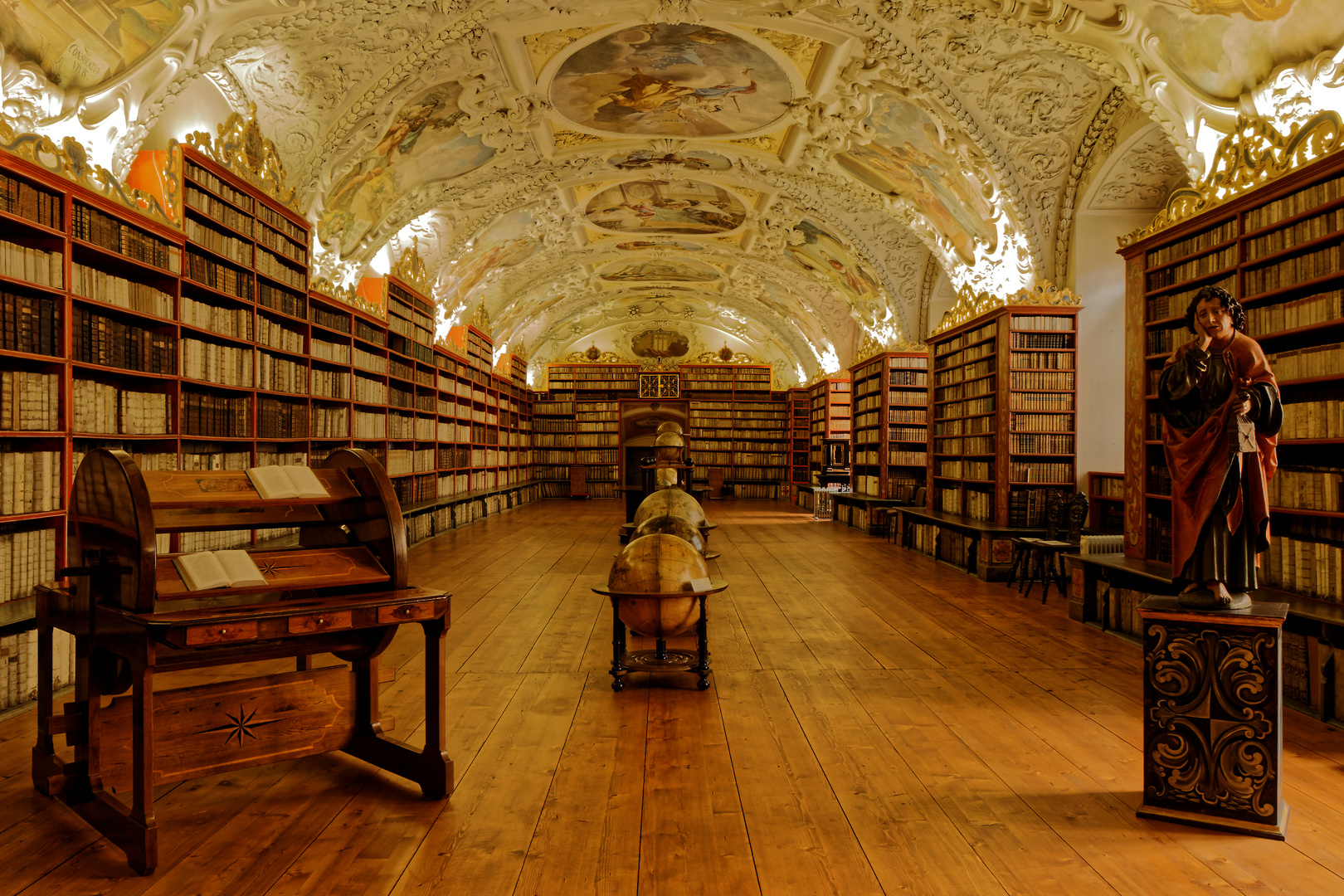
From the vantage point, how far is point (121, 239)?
5.80 meters

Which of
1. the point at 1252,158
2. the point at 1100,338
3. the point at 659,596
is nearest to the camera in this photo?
the point at 659,596

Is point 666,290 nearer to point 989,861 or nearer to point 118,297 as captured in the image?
point 118,297

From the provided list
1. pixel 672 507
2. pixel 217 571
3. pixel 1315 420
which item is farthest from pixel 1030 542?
pixel 217 571

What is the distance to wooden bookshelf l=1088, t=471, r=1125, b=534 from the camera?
31.7ft

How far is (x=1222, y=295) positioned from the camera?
366 cm

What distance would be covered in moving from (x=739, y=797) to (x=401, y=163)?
1015cm

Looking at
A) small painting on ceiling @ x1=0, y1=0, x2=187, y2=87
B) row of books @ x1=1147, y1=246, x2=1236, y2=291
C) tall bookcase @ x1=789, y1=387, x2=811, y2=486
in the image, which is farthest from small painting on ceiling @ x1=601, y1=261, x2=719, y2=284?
small painting on ceiling @ x1=0, y1=0, x2=187, y2=87

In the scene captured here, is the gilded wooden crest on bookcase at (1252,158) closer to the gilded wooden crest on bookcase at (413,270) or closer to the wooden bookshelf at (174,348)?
the wooden bookshelf at (174,348)

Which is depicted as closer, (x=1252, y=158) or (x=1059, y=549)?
(x=1252, y=158)

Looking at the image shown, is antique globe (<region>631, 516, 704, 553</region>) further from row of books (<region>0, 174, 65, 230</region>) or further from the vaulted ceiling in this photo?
the vaulted ceiling

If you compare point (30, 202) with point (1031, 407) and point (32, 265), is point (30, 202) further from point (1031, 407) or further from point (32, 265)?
point (1031, 407)

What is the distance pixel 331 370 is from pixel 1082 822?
395 inches

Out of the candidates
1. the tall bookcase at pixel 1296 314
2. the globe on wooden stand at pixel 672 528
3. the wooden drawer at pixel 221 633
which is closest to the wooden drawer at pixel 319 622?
the wooden drawer at pixel 221 633

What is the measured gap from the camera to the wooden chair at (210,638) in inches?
116
